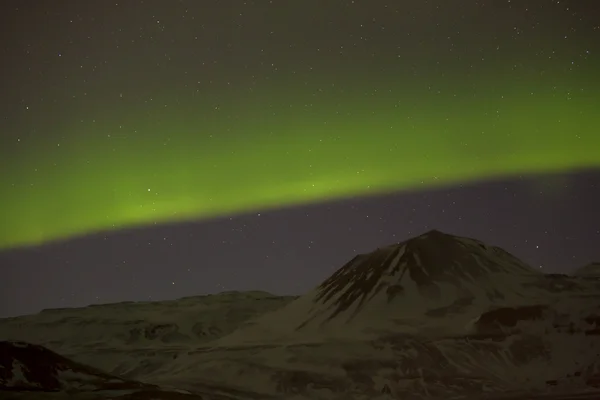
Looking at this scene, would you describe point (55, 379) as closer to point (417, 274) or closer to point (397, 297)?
point (397, 297)

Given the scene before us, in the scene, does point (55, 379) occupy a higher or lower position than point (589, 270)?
lower

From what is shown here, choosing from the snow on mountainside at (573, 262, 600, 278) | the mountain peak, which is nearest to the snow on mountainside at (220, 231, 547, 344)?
the mountain peak

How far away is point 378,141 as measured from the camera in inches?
296

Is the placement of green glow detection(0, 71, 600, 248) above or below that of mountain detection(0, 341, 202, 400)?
above

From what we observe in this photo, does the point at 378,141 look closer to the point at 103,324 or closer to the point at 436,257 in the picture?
the point at 436,257

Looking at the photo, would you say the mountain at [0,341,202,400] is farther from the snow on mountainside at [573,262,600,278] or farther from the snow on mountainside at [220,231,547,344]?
the snow on mountainside at [573,262,600,278]

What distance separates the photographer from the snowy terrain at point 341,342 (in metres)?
7.25

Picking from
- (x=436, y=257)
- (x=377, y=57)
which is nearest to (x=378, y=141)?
(x=377, y=57)

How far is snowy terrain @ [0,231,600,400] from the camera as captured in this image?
725cm

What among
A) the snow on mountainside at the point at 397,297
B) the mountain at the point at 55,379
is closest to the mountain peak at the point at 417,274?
the snow on mountainside at the point at 397,297

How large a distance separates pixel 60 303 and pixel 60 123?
7.01ft

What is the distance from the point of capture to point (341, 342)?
743 centimetres

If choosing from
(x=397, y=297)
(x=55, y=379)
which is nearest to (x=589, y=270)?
(x=397, y=297)

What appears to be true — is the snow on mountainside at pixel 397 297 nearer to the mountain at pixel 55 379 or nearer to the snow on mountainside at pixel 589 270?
the snow on mountainside at pixel 589 270
